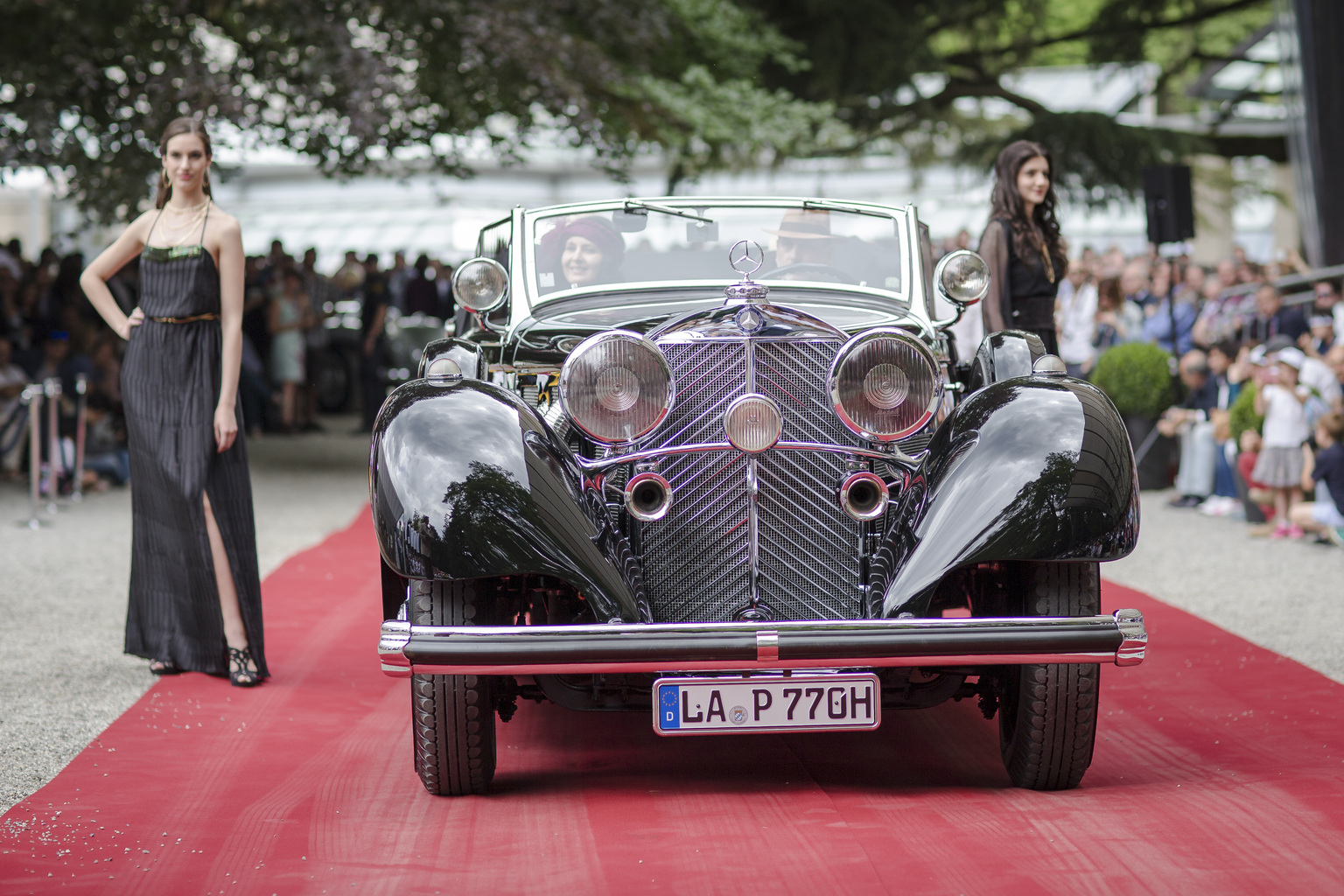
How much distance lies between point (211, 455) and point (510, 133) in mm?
9595

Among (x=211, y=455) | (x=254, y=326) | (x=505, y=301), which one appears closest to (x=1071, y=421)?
(x=505, y=301)

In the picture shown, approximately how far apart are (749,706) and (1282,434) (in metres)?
6.96

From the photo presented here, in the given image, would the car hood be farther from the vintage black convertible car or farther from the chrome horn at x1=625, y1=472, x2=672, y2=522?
the chrome horn at x1=625, y1=472, x2=672, y2=522

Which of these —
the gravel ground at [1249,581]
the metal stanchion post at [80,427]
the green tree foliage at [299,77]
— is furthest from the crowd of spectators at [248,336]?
the gravel ground at [1249,581]

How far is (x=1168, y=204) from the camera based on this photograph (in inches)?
496

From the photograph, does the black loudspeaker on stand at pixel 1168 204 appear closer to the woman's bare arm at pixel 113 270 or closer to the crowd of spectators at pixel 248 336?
the crowd of spectators at pixel 248 336

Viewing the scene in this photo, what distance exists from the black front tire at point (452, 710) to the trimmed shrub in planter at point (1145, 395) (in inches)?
370

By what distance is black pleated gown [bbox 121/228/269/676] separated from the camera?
5320 mm

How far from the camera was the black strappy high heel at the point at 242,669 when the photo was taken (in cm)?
536

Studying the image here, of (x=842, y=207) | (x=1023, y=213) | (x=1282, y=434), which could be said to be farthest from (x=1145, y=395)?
(x=842, y=207)

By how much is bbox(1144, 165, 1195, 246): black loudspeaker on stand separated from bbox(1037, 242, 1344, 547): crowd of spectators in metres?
0.36

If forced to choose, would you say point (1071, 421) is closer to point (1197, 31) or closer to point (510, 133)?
point (510, 133)

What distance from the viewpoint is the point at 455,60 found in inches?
484

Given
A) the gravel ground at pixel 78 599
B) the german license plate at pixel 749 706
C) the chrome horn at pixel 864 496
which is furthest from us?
the gravel ground at pixel 78 599
